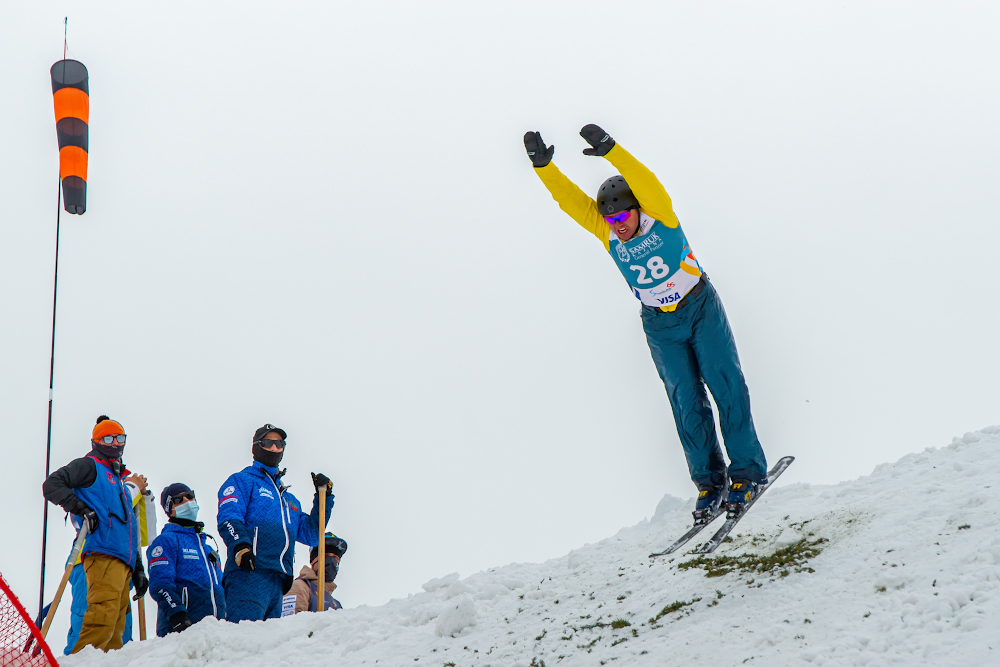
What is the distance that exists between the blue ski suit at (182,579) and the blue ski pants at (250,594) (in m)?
0.15

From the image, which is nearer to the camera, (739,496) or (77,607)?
(739,496)

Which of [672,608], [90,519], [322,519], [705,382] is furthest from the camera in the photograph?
[322,519]

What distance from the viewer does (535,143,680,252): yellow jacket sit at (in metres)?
5.40

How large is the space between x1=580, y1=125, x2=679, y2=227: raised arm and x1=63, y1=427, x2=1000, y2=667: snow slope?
2.49 m

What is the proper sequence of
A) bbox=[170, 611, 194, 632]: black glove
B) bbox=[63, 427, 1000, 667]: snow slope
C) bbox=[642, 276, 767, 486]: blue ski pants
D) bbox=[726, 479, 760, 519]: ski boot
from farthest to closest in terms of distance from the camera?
bbox=[170, 611, 194, 632]: black glove → bbox=[642, 276, 767, 486]: blue ski pants → bbox=[726, 479, 760, 519]: ski boot → bbox=[63, 427, 1000, 667]: snow slope

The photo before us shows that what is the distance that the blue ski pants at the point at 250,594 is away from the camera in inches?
258

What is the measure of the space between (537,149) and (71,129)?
4.60 m

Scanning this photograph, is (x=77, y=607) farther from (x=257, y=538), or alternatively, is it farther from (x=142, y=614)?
(x=257, y=538)

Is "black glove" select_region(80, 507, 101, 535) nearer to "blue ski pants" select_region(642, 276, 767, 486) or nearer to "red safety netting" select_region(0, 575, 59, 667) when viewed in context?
"red safety netting" select_region(0, 575, 59, 667)

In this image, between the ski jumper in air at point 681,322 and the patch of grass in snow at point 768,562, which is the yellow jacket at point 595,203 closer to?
the ski jumper in air at point 681,322

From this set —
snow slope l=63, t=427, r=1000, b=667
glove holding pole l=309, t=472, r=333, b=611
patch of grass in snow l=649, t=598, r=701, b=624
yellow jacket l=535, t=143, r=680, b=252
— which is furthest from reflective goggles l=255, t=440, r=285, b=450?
patch of grass in snow l=649, t=598, r=701, b=624

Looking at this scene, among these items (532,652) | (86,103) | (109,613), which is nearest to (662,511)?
(532,652)

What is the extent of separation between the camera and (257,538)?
6.64 metres

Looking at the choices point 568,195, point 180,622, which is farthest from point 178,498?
point 568,195
